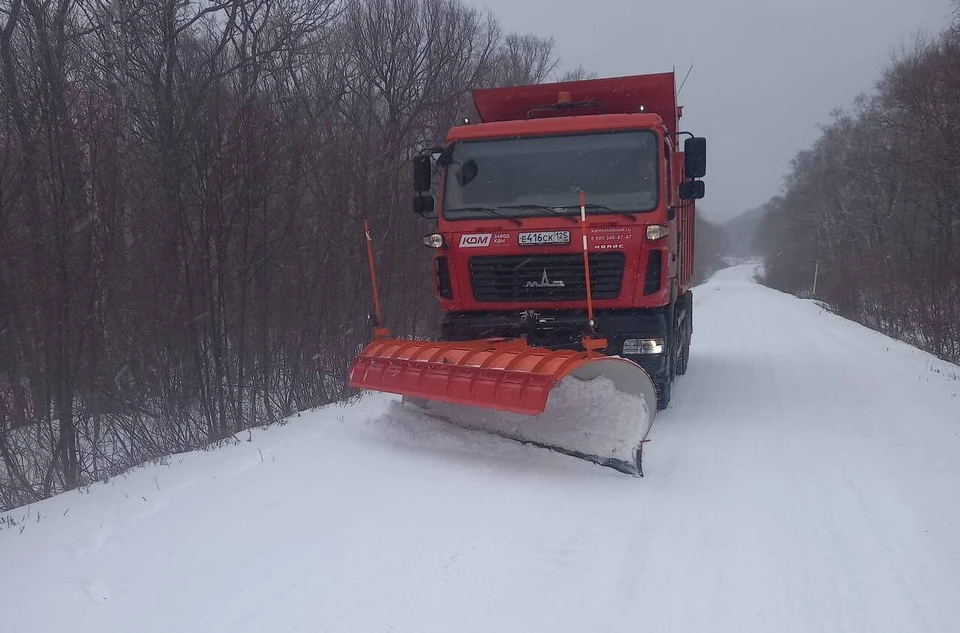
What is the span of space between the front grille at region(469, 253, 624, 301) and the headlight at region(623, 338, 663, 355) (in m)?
0.48

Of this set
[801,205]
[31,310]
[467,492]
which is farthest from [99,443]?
[801,205]

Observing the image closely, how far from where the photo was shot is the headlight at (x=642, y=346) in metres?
7.01

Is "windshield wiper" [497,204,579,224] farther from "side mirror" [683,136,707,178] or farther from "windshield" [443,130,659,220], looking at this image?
"side mirror" [683,136,707,178]

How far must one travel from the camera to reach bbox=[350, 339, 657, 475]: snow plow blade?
17.6ft

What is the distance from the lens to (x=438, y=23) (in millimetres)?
21031

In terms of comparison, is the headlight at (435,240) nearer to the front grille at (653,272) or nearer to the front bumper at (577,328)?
the front bumper at (577,328)

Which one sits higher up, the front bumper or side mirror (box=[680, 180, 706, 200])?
side mirror (box=[680, 180, 706, 200])

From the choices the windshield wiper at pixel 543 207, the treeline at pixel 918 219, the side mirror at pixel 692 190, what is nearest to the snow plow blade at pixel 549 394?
the windshield wiper at pixel 543 207

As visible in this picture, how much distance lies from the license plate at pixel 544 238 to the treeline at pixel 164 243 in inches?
181

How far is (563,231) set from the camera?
6930 millimetres

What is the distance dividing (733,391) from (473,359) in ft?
15.2

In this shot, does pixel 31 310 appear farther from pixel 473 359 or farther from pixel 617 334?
pixel 617 334

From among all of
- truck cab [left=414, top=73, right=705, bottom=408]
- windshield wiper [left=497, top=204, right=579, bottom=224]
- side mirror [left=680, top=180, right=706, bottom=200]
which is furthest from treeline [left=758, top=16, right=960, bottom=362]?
windshield wiper [left=497, top=204, right=579, bottom=224]

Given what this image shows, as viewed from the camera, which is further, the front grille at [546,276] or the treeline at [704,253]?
the treeline at [704,253]
